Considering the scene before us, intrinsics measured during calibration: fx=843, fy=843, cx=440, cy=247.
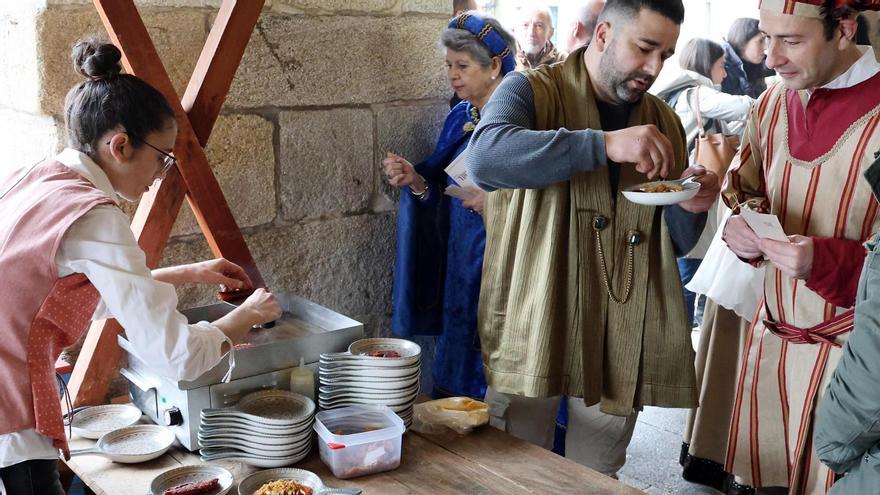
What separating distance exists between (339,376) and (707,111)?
3.35 m

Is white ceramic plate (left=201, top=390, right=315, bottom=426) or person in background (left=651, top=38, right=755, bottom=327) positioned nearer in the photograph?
white ceramic plate (left=201, top=390, right=315, bottom=426)

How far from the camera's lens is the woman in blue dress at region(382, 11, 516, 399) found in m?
3.39

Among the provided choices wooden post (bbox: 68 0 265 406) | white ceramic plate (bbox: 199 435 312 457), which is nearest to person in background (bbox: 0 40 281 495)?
white ceramic plate (bbox: 199 435 312 457)

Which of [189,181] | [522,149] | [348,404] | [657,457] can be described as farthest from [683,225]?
[657,457]

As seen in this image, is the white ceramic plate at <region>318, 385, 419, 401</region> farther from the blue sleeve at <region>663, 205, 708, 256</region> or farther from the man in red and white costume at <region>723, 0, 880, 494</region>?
the man in red and white costume at <region>723, 0, 880, 494</region>

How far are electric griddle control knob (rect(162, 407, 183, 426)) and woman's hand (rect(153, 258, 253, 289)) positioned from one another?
0.38 meters

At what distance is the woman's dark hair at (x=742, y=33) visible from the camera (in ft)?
19.1

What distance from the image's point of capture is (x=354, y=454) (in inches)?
84.9

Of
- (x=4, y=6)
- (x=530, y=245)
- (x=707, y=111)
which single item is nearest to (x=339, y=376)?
(x=530, y=245)

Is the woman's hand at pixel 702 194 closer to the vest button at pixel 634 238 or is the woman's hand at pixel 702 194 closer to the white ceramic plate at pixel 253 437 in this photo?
A: the vest button at pixel 634 238

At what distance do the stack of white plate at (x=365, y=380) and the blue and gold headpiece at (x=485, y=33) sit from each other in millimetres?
1536

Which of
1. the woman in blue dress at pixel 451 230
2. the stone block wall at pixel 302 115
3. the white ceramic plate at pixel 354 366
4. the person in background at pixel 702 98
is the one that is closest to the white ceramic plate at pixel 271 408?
the white ceramic plate at pixel 354 366

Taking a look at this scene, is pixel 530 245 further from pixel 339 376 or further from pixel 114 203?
pixel 114 203

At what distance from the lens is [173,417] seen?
2252mm
